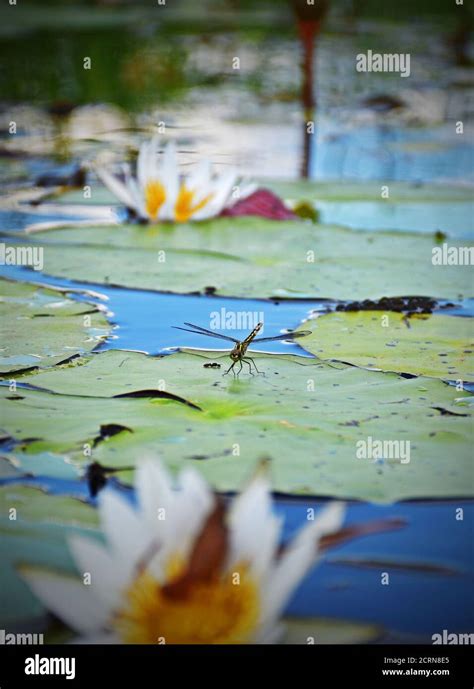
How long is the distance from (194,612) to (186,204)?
2.39 m

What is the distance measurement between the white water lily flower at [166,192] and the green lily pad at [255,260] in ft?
0.20

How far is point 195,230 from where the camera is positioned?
361 centimetres

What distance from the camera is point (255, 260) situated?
10.8 ft

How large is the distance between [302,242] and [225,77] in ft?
12.1

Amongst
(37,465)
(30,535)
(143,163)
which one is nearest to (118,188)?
(143,163)

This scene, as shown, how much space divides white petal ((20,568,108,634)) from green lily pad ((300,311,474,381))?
3.52 ft

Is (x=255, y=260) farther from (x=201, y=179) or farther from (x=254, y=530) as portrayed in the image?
(x=254, y=530)

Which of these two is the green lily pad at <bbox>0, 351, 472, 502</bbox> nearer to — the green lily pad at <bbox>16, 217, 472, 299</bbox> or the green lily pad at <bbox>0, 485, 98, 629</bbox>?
the green lily pad at <bbox>0, 485, 98, 629</bbox>

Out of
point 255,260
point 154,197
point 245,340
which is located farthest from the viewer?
point 154,197

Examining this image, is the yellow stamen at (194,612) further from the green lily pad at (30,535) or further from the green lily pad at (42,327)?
the green lily pad at (42,327)

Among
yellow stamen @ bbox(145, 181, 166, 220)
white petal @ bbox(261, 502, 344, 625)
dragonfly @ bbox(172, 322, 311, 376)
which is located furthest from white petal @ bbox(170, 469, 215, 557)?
yellow stamen @ bbox(145, 181, 166, 220)

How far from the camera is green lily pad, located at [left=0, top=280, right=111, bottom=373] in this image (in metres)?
2.43
